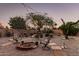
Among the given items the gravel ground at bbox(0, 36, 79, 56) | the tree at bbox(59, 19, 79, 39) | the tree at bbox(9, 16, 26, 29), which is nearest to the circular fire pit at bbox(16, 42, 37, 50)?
the gravel ground at bbox(0, 36, 79, 56)

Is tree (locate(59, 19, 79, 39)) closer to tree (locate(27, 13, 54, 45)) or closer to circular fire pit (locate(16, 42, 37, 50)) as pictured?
tree (locate(27, 13, 54, 45))

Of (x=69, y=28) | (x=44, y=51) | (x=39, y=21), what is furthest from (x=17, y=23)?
(x=69, y=28)

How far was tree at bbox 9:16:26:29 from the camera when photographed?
1963 mm

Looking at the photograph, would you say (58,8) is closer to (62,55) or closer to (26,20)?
(26,20)

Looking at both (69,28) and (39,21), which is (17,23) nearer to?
(39,21)

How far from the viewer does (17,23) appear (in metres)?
1.96

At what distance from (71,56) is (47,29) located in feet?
1.47

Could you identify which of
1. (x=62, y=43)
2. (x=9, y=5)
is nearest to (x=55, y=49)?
(x=62, y=43)

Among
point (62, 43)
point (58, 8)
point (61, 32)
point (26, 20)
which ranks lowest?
point (62, 43)

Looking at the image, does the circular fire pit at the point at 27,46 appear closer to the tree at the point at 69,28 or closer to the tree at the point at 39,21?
the tree at the point at 39,21

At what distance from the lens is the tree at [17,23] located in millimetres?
1963

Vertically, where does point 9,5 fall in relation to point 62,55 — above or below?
above

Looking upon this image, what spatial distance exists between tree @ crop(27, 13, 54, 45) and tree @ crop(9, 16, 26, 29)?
0.37ft

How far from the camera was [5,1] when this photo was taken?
199 cm
